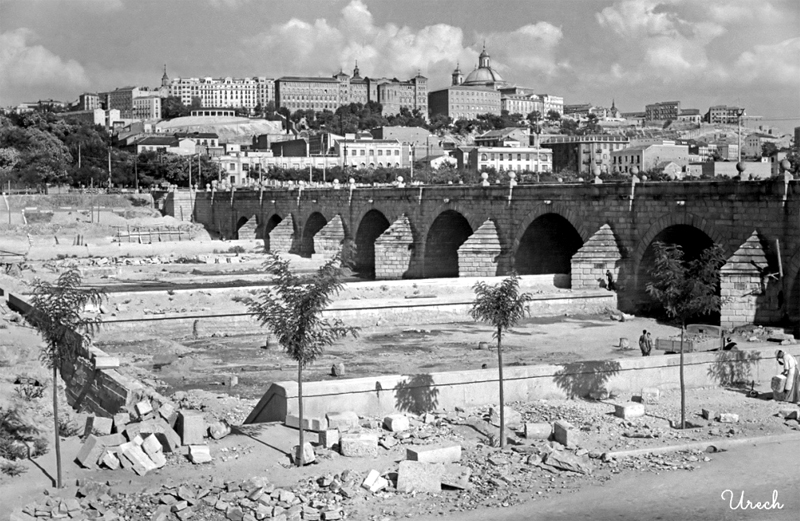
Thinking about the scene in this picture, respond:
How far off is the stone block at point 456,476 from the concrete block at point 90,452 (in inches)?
199

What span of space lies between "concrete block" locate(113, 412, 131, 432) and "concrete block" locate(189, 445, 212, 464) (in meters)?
1.34

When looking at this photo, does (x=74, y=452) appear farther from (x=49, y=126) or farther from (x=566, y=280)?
(x=49, y=126)

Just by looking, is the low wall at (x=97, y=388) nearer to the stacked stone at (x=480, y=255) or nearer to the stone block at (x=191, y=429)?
the stone block at (x=191, y=429)

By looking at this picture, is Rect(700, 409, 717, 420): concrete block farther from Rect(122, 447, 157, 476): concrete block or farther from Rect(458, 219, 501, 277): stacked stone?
Rect(458, 219, 501, 277): stacked stone

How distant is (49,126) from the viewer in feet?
446

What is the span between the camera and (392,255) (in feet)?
163

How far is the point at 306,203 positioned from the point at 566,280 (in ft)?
103

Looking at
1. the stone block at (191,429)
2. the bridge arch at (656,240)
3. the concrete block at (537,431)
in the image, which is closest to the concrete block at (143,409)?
the stone block at (191,429)

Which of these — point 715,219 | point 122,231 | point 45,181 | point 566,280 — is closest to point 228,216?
point 122,231

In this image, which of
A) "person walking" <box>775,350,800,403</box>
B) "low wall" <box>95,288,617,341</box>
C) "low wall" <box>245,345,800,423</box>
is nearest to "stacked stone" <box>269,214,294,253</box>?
"low wall" <box>95,288,617,341</box>

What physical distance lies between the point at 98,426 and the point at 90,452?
1.25m

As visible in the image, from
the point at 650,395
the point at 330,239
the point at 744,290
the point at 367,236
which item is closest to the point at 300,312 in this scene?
the point at 650,395

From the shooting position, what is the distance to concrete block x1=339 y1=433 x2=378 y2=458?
50.9ft

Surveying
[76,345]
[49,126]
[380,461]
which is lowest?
[380,461]
